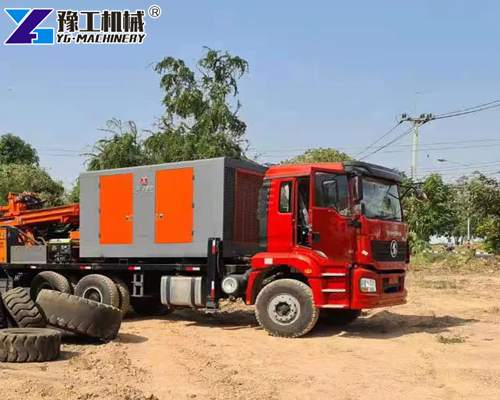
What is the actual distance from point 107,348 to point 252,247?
12.1ft

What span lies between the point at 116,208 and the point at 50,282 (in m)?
2.29

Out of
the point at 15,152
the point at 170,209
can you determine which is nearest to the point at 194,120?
the point at 170,209

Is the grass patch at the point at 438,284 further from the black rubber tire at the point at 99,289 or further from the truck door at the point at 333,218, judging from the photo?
the black rubber tire at the point at 99,289

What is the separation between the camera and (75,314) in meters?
9.88

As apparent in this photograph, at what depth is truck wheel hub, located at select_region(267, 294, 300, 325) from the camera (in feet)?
35.8

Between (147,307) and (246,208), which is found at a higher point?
(246,208)

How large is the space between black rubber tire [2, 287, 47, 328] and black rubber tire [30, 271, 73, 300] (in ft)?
13.0

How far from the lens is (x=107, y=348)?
31.0 feet

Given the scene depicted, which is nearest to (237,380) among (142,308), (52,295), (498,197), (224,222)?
(52,295)

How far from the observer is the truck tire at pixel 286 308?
1080cm

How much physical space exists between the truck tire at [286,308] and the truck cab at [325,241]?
0.02 metres

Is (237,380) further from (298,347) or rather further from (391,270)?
(391,270)

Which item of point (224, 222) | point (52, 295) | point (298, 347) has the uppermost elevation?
point (224, 222)

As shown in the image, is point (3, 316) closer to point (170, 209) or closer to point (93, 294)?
point (93, 294)
